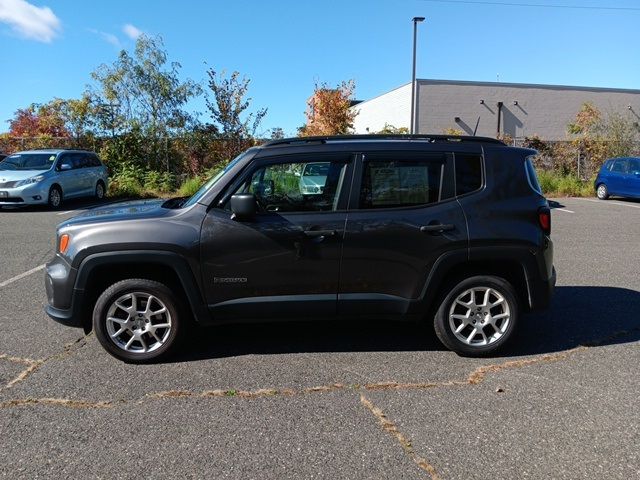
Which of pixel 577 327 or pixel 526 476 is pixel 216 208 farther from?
pixel 577 327

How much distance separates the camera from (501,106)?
32.9m

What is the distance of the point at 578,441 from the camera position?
124 inches

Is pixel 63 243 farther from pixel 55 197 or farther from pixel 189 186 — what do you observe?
pixel 189 186

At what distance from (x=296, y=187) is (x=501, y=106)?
31688 mm

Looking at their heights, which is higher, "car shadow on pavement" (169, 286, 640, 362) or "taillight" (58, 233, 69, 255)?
"taillight" (58, 233, 69, 255)

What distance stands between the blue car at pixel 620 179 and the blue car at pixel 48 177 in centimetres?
1748

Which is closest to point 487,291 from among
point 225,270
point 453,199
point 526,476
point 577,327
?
point 453,199

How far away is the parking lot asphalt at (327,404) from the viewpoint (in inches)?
116

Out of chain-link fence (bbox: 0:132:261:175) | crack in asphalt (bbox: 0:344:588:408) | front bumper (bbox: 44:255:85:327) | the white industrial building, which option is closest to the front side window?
crack in asphalt (bbox: 0:344:588:408)

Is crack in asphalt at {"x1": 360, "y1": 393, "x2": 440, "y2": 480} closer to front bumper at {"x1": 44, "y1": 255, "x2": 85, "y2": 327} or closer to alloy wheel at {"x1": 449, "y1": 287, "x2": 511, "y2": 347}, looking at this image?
alloy wheel at {"x1": 449, "y1": 287, "x2": 511, "y2": 347}

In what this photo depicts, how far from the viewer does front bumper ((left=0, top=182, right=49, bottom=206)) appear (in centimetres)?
1446

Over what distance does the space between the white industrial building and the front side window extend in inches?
1099

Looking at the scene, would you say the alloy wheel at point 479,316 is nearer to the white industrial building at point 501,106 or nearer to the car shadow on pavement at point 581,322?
the car shadow on pavement at point 581,322

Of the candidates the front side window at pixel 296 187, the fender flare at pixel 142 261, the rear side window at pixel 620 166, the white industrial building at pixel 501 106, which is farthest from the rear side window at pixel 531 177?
the white industrial building at pixel 501 106
